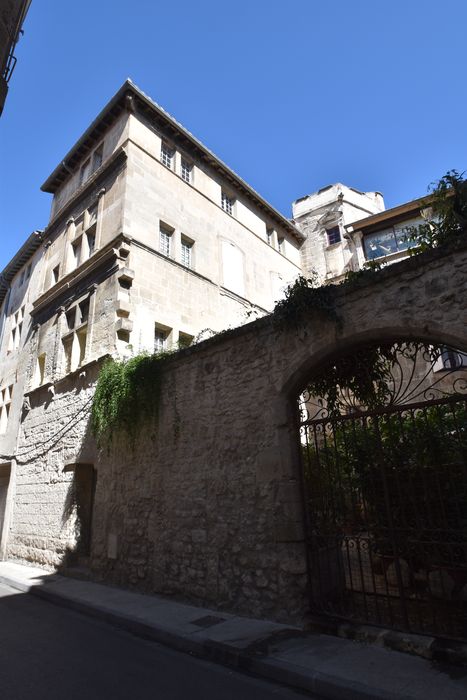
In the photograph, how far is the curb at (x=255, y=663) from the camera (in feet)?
9.93

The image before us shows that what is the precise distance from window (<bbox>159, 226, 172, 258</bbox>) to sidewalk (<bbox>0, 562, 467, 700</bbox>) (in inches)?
335

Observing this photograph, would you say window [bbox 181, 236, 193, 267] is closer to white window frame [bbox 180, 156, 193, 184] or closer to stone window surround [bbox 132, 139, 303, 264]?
stone window surround [bbox 132, 139, 303, 264]

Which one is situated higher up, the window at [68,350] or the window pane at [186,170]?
the window pane at [186,170]

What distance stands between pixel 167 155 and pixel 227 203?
2.92 meters

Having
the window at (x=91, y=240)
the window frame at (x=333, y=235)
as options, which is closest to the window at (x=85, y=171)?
the window at (x=91, y=240)

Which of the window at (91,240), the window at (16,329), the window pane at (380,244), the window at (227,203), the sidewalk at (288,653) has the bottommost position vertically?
the sidewalk at (288,653)

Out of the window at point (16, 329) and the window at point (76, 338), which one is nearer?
the window at point (76, 338)

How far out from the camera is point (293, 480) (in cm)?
496

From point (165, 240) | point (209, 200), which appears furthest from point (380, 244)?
point (165, 240)

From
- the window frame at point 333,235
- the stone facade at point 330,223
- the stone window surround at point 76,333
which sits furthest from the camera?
the window frame at point 333,235

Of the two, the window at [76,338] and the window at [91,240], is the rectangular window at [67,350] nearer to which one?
the window at [76,338]

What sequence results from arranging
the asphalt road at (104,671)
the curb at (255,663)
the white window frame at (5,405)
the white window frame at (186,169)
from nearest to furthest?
1. the curb at (255,663)
2. the asphalt road at (104,671)
3. the white window frame at (186,169)
4. the white window frame at (5,405)

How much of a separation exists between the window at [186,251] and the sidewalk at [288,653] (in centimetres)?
874

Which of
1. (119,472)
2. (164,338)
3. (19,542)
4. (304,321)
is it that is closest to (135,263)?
(164,338)
